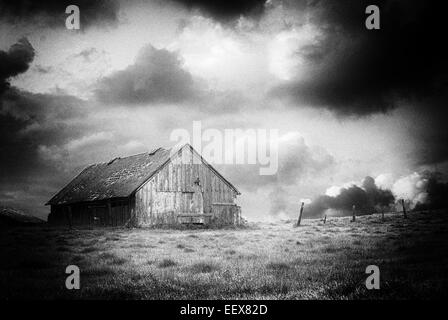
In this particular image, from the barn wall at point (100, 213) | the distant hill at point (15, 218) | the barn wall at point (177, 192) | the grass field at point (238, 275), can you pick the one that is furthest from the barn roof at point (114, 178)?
the grass field at point (238, 275)

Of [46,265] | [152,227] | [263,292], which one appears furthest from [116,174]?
[263,292]

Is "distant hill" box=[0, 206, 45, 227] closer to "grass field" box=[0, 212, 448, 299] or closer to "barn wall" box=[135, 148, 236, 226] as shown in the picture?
"barn wall" box=[135, 148, 236, 226]

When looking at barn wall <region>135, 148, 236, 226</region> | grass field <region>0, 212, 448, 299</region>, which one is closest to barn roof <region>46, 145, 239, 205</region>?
barn wall <region>135, 148, 236, 226</region>

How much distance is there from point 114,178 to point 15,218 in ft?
55.3

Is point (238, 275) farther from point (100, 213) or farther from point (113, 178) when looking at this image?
point (113, 178)

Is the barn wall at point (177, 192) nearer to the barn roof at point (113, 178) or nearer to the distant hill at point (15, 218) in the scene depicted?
the barn roof at point (113, 178)

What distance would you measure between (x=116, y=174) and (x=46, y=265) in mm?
28366

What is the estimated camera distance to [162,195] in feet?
106

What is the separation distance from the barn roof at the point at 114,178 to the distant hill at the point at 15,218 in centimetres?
343

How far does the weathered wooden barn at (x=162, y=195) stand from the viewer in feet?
103

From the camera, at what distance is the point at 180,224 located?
32.1m

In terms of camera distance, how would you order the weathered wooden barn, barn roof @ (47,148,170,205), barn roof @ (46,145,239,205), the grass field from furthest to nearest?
barn roof @ (47,148,170,205) → barn roof @ (46,145,239,205) → the weathered wooden barn → the grass field

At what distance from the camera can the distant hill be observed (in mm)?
42125
